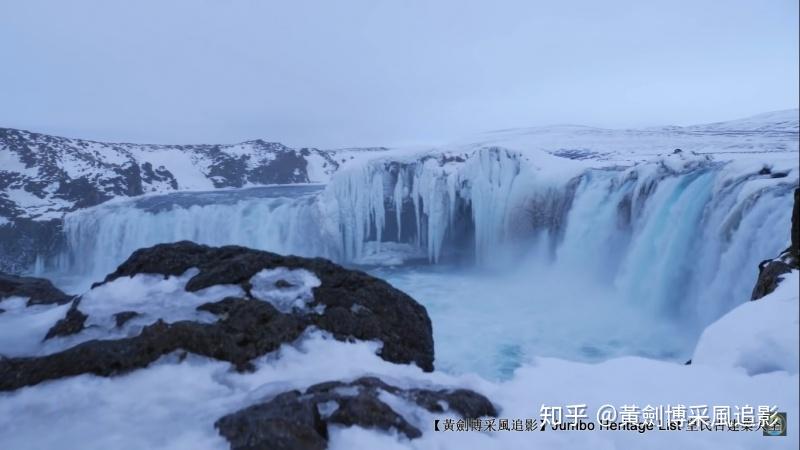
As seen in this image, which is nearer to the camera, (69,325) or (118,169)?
(69,325)

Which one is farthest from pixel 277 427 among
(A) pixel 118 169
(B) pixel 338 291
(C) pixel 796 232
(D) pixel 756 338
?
(A) pixel 118 169

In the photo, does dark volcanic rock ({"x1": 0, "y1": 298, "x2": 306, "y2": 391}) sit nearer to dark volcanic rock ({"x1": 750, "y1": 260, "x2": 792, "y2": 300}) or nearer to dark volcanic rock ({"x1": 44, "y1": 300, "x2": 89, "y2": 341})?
dark volcanic rock ({"x1": 44, "y1": 300, "x2": 89, "y2": 341})

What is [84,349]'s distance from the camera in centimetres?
390

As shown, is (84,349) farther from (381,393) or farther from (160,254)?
(381,393)

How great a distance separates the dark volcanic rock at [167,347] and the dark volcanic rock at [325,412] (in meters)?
1.06

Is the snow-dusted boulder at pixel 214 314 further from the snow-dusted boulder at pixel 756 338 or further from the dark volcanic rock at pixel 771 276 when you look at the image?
the dark volcanic rock at pixel 771 276

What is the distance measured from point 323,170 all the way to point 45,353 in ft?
228

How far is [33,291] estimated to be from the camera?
662 cm

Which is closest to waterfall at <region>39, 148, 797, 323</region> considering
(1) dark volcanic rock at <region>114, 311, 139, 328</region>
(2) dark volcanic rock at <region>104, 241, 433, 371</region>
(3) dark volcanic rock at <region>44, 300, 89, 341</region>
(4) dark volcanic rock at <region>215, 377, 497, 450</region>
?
(2) dark volcanic rock at <region>104, 241, 433, 371</region>

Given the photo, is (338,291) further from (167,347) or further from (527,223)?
(527,223)

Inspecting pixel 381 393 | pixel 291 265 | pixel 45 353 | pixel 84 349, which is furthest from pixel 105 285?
pixel 381 393

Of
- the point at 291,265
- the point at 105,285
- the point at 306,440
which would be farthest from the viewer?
the point at 291,265

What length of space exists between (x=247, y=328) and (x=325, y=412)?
1855 millimetres

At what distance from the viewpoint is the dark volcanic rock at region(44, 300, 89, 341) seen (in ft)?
14.9
